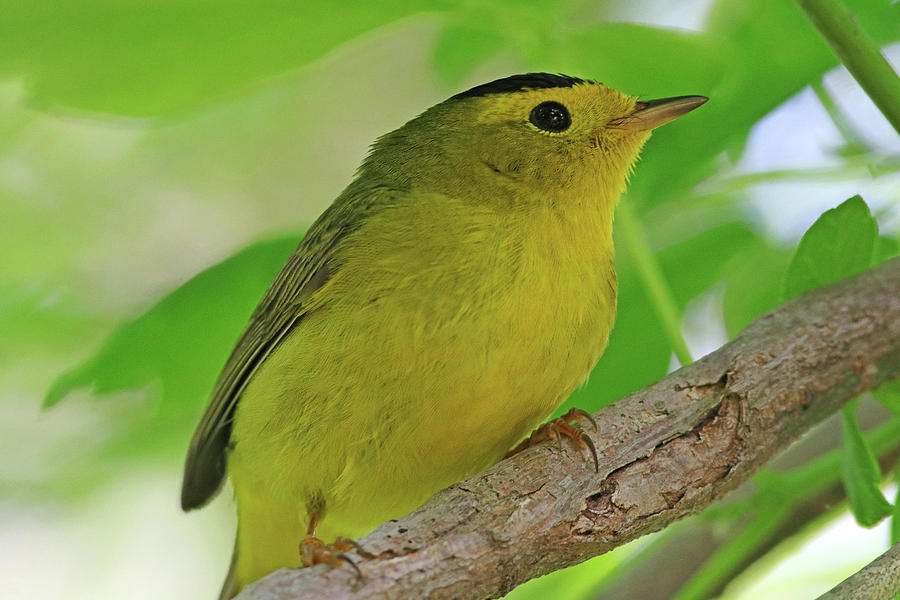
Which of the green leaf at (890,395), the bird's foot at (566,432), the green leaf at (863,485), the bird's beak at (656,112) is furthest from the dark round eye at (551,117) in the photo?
the green leaf at (863,485)

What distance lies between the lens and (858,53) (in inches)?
84.7

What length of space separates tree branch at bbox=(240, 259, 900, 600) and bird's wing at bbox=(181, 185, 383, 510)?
3.24 feet

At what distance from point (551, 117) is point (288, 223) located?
87 cm

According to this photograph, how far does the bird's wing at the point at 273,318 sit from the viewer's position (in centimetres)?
310

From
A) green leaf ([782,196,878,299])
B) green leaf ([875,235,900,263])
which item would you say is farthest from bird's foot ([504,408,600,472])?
green leaf ([875,235,900,263])

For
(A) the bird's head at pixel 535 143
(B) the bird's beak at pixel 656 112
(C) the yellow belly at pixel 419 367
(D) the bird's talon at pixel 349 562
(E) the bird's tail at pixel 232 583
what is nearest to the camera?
(D) the bird's talon at pixel 349 562

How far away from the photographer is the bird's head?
3.03m

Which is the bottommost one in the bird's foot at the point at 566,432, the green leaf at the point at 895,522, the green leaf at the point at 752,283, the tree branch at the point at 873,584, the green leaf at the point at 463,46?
the tree branch at the point at 873,584

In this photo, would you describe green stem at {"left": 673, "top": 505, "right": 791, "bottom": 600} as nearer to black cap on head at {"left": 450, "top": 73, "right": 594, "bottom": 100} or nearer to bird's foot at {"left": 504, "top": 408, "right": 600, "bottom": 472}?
bird's foot at {"left": 504, "top": 408, "right": 600, "bottom": 472}

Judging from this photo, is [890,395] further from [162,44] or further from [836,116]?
[162,44]

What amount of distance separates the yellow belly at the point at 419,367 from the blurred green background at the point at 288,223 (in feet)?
0.64

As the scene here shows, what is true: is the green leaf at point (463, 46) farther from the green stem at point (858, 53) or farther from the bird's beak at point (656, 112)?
the green stem at point (858, 53)

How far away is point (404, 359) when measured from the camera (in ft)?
8.57

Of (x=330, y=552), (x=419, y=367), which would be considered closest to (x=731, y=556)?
(x=419, y=367)
